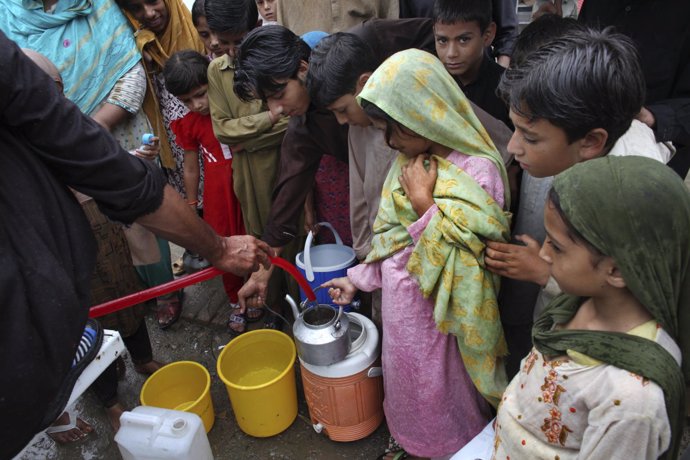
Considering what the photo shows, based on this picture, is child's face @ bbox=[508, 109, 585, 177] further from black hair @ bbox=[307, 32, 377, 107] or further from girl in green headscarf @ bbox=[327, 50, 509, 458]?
black hair @ bbox=[307, 32, 377, 107]

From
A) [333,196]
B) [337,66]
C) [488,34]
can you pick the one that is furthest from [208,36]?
[488,34]

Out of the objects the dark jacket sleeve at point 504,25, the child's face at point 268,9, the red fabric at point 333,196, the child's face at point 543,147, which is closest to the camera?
the child's face at point 543,147

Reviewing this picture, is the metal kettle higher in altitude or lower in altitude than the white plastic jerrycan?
higher

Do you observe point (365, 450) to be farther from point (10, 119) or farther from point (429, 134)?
point (10, 119)

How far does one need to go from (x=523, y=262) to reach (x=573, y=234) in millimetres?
478

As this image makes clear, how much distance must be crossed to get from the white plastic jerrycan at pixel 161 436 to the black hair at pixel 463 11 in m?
2.36

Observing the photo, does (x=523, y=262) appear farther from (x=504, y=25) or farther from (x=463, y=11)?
A: (x=504, y=25)

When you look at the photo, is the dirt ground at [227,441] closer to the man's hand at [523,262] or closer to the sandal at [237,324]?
the sandal at [237,324]

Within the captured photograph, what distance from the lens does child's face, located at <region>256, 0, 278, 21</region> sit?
11.9ft

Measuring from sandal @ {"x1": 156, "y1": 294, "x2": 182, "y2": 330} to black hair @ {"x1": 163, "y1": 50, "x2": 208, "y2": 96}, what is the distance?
1.66 m

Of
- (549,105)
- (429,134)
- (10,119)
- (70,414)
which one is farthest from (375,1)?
(70,414)

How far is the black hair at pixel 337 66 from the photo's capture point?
2.03 meters

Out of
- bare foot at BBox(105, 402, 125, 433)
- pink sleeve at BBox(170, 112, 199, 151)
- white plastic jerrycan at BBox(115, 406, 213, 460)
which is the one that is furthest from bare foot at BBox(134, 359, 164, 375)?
pink sleeve at BBox(170, 112, 199, 151)

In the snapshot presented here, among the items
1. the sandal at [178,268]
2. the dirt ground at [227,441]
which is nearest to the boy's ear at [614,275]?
the dirt ground at [227,441]
